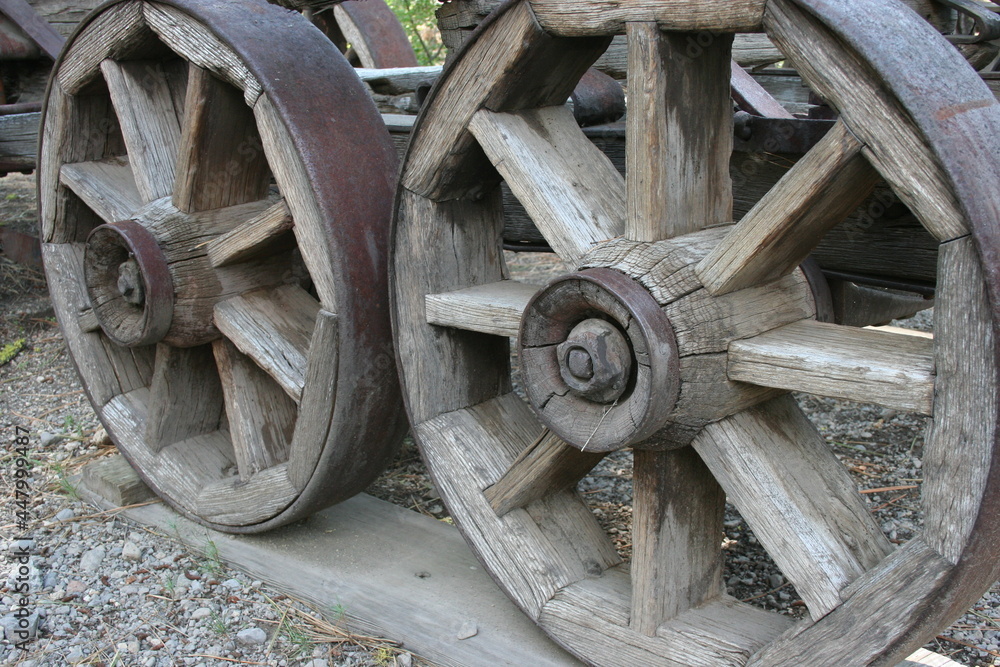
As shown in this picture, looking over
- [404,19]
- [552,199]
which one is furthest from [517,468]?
[404,19]

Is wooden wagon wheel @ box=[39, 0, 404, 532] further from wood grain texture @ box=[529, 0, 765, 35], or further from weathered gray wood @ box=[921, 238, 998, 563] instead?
weathered gray wood @ box=[921, 238, 998, 563]

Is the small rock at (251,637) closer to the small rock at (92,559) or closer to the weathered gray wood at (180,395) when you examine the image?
the small rock at (92,559)

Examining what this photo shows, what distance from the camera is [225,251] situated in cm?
216

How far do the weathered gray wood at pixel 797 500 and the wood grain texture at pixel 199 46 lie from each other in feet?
3.68

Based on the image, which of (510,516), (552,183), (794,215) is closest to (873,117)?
(794,215)

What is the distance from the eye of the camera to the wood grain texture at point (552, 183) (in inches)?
65.1

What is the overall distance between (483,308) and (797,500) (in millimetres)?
657

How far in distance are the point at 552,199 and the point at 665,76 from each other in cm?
31

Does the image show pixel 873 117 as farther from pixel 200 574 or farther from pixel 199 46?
pixel 200 574

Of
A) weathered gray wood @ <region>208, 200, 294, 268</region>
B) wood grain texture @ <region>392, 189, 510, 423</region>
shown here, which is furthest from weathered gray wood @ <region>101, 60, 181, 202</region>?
wood grain texture @ <region>392, 189, 510, 423</region>

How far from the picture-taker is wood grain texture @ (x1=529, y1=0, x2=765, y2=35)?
1.33 m

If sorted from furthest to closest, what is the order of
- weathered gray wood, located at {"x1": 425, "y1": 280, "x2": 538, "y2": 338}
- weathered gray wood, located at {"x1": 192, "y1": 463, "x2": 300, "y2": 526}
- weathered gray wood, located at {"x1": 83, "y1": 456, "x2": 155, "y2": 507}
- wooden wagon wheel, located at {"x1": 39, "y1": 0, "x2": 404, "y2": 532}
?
weathered gray wood, located at {"x1": 83, "y1": 456, "x2": 155, "y2": 507} → weathered gray wood, located at {"x1": 192, "y1": 463, "x2": 300, "y2": 526} → wooden wagon wheel, located at {"x1": 39, "y1": 0, "x2": 404, "y2": 532} → weathered gray wood, located at {"x1": 425, "y1": 280, "x2": 538, "y2": 338}

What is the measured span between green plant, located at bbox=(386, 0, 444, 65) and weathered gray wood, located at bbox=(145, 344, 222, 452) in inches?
141

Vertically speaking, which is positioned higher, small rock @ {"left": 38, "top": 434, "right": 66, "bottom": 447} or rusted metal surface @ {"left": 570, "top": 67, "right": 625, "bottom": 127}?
rusted metal surface @ {"left": 570, "top": 67, "right": 625, "bottom": 127}
